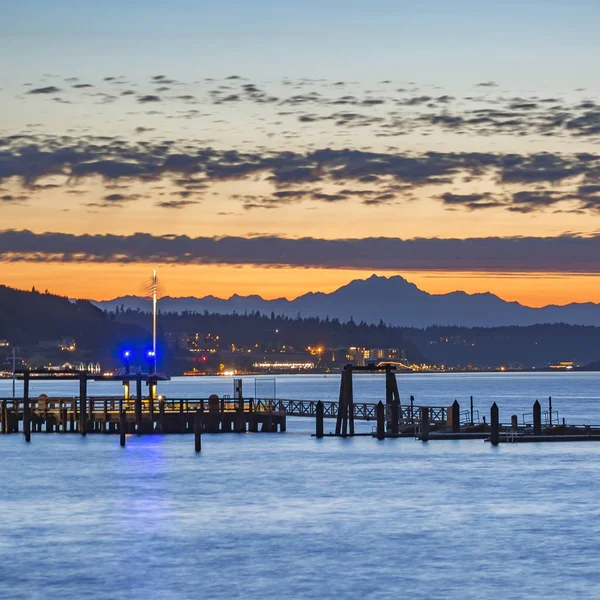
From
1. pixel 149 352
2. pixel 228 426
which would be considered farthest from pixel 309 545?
pixel 149 352

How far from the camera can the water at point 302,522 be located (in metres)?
37.7

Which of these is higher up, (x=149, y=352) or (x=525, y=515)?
(x=149, y=352)

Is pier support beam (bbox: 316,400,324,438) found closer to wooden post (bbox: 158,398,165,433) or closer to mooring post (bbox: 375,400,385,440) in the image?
mooring post (bbox: 375,400,385,440)

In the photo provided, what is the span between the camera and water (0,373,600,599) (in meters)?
37.7

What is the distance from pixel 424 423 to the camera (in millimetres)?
80250

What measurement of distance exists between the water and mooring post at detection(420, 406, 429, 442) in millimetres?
1216

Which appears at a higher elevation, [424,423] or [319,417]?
[319,417]

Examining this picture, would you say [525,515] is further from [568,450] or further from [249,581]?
[568,450]

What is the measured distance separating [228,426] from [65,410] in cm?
1259

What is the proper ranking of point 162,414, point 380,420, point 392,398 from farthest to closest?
point 162,414 → point 392,398 → point 380,420

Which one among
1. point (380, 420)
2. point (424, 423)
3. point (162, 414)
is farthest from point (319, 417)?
point (162, 414)

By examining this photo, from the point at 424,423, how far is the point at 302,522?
31.4 metres

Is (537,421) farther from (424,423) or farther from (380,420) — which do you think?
(380,420)

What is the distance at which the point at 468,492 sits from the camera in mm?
59875
